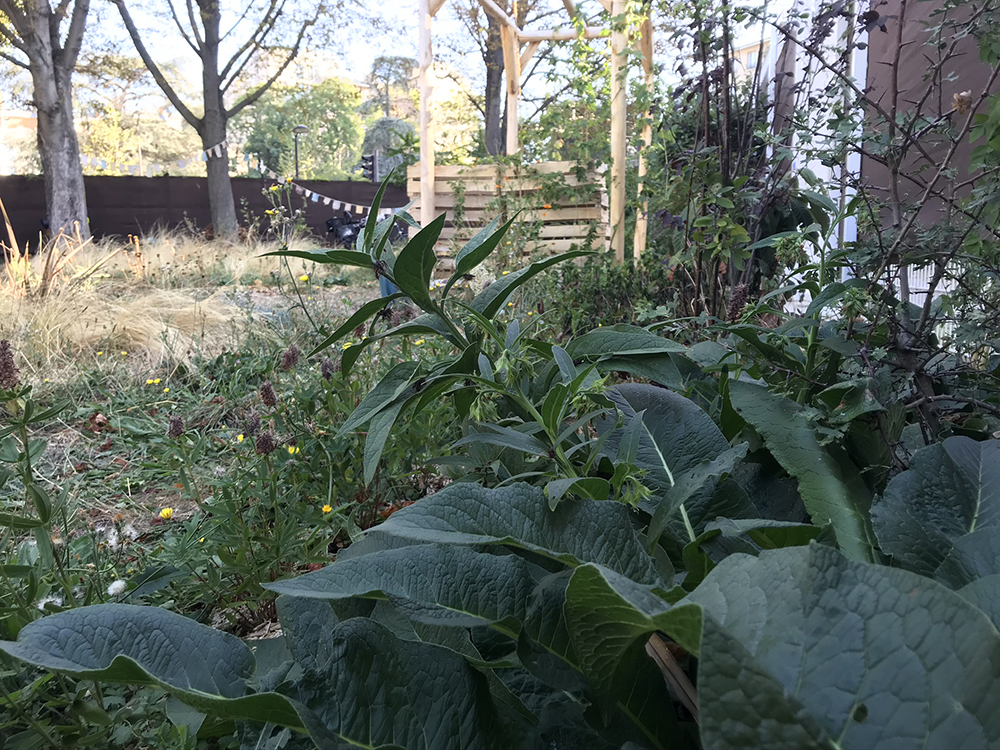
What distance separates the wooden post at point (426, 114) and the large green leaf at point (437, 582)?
667cm

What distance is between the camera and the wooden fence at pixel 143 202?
1766cm

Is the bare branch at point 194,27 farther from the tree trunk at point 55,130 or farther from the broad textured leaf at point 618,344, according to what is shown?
the broad textured leaf at point 618,344

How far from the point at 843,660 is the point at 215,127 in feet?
55.7

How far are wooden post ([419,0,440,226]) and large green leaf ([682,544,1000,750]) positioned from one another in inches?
272

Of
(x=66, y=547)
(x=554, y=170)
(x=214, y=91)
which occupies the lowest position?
(x=66, y=547)

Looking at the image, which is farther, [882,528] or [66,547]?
[66,547]

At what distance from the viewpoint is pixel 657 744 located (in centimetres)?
58

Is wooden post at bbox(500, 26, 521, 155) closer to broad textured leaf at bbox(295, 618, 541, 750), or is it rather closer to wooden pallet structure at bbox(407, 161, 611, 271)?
wooden pallet structure at bbox(407, 161, 611, 271)

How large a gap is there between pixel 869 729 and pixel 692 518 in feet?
1.45

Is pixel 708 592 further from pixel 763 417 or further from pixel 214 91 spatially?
pixel 214 91

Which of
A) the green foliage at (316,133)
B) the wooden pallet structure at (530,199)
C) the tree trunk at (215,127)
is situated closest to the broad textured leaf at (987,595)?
the wooden pallet structure at (530,199)

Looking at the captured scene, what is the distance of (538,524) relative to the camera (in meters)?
0.70

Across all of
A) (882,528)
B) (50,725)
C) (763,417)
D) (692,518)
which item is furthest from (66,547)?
(882,528)

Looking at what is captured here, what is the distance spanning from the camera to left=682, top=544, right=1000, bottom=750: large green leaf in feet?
1.24
